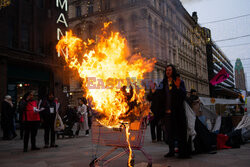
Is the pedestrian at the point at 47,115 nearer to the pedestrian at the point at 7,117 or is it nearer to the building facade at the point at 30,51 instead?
the pedestrian at the point at 7,117

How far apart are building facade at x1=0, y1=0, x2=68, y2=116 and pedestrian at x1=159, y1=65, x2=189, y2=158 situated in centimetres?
1335

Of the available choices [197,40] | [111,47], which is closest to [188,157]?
[111,47]

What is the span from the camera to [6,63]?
15.7 meters

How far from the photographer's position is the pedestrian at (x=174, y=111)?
17.1 ft

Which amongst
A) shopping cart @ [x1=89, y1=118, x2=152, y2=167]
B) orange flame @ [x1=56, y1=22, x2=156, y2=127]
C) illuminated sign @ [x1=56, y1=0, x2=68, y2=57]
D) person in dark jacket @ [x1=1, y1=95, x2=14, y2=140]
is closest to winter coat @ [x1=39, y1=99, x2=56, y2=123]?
orange flame @ [x1=56, y1=22, x2=156, y2=127]

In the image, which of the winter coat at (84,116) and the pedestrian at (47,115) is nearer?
the pedestrian at (47,115)

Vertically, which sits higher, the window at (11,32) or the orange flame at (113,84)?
the window at (11,32)

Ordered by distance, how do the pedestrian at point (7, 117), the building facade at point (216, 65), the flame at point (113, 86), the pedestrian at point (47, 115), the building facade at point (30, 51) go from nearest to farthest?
1. the flame at point (113, 86)
2. the pedestrian at point (47, 115)
3. the pedestrian at point (7, 117)
4. the building facade at point (216, 65)
5. the building facade at point (30, 51)

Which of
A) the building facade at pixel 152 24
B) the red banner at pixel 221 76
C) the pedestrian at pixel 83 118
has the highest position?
the building facade at pixel 152 24

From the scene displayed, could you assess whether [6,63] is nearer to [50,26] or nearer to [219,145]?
[50,26]

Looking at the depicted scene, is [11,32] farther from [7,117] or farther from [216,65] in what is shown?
[216,65]

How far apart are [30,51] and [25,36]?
133 cm

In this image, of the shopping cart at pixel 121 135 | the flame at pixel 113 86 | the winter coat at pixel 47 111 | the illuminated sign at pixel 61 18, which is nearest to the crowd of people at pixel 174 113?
the flame at pixel 113 86

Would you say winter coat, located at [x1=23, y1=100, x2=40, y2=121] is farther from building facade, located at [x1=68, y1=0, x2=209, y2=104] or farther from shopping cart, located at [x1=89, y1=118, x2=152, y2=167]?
shopping cart, located at [x1=89, y1=118, x2=152, y2=167]
